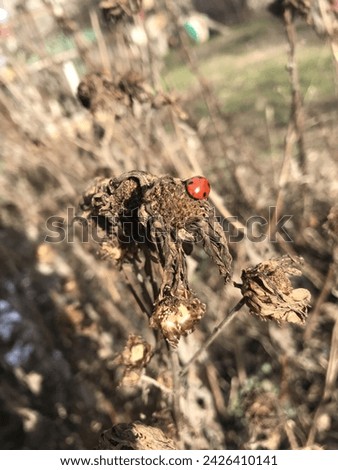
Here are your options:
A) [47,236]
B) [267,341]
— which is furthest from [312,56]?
[267,341]

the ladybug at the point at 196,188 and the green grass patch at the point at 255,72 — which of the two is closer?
the ladybug at the point at 196,188

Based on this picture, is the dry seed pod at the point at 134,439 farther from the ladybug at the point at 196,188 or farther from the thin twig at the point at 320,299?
the thin twig at the point at 320,299

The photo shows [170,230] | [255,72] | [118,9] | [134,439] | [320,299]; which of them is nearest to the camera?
[170,230]

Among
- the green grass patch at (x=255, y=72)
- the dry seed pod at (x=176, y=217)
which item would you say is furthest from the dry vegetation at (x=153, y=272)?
the green grass patch at (x=255, y=72)

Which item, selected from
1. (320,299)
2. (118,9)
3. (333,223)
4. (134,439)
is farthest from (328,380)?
(118,9)

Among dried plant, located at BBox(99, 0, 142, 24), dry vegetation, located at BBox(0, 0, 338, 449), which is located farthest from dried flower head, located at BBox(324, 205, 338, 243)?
dried plant, located at BBox(99, 0, 142, 24)

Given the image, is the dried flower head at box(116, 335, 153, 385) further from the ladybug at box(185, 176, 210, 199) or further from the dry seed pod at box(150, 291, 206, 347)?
the ladybug at box(185, 176, 210, 199)

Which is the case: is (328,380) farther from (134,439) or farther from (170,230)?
(170,230)

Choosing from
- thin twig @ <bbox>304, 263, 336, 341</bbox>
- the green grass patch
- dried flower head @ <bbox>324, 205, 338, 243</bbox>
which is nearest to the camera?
dried flower head @ <bbox>324, 205, 338, 243</bbox>
